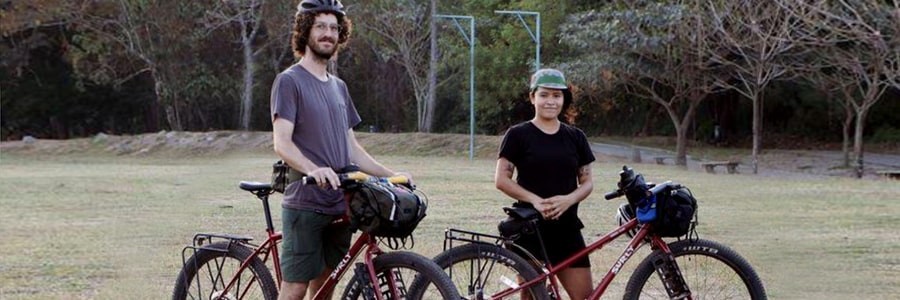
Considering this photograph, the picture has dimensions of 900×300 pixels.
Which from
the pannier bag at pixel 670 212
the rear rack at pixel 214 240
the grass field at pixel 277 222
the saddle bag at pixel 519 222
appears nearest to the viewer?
the pannier bag at pixel 670 212

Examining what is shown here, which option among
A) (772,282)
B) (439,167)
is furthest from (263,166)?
(772,282)

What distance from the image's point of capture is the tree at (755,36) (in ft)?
87.9

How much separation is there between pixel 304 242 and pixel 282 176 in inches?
10.9

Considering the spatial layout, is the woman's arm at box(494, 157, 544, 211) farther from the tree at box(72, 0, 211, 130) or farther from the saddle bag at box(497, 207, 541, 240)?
the tree at box(72, 0, 211, 130)

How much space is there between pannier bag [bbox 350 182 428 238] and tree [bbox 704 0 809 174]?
23142 millimetres

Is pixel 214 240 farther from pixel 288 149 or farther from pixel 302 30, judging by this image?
pixel 302 30

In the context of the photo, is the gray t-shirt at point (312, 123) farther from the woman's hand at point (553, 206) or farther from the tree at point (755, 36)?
the tree at point (755, 36)

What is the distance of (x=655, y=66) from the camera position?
29.8 metres

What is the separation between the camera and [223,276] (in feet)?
16.7

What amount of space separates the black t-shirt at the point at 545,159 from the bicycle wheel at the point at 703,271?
390 mm

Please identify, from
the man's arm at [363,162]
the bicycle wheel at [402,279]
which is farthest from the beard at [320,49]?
the bicycle wheel at [402,279]

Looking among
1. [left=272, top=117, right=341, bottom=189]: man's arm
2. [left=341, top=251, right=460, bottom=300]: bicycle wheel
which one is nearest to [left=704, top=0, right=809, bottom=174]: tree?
[left=341, top=251, right=460, bottom=300]: bicycle wheel

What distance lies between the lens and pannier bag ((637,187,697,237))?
4.62 meters

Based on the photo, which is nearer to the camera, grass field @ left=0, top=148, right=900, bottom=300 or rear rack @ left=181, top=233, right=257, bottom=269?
rear rack @ left=181, top=233, right=257, bottom=269
